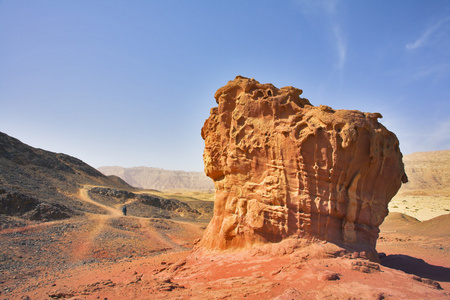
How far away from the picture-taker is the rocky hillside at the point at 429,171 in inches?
3688

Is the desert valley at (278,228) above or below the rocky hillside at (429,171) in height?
below

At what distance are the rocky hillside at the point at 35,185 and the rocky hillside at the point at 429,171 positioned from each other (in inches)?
3918

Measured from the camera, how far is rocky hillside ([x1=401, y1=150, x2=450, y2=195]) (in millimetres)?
93688

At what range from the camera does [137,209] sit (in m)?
37.2

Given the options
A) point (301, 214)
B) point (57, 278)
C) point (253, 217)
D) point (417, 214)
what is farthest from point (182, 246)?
point (417, 214)

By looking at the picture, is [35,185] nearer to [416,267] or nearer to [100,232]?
[100,232]

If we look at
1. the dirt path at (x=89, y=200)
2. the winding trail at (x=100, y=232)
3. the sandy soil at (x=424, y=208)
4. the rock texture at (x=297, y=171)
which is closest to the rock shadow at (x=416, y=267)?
the rock texture at (x=297, y=171)

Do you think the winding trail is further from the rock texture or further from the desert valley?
the rock texture

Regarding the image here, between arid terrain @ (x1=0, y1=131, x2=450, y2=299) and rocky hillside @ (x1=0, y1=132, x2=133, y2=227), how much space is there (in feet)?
0.44

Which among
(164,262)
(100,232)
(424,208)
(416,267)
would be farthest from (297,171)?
(424,208)

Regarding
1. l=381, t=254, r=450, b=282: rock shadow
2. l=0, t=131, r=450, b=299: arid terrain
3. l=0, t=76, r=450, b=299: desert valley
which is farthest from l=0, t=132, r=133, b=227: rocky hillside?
l=381, t=254, r=450, b=282: rock shadow

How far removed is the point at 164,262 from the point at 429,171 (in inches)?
4663

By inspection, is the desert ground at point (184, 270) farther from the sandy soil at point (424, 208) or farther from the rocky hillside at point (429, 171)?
the rocky hillside at point (429, 171)

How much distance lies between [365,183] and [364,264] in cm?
398
